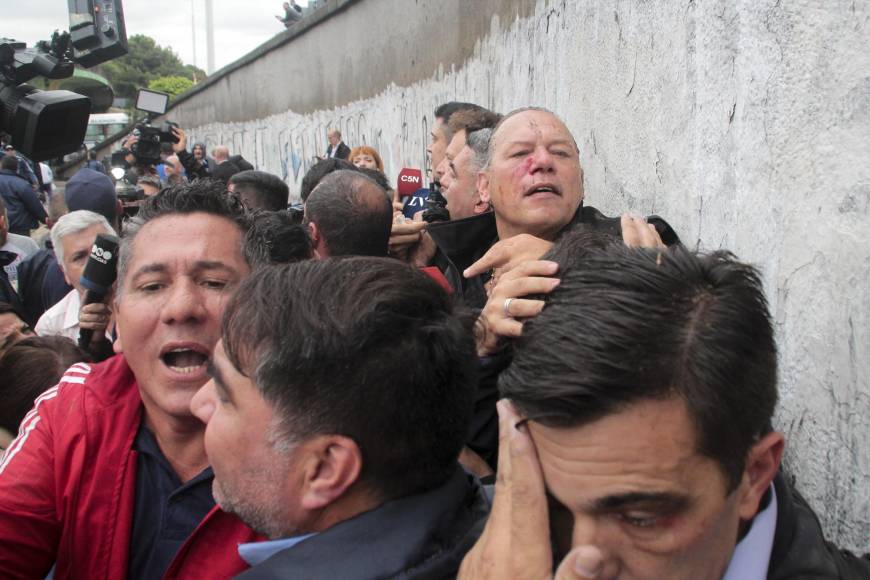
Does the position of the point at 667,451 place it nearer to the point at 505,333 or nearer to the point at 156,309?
the point at 505,333

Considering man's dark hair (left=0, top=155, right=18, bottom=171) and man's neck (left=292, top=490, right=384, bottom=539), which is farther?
man's dark hair (left=0, top=155, right=18, bottom=171)

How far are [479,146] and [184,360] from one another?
2.04m

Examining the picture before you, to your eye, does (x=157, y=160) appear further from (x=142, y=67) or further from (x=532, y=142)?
(x=142, y=67)

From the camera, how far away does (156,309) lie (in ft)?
6.84

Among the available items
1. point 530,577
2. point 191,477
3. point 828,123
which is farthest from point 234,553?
point 828,123

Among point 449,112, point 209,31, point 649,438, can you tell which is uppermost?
point 209,31

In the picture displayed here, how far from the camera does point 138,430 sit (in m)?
2.05

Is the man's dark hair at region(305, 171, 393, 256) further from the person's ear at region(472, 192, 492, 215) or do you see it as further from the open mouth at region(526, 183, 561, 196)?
the open mouth at region(526, 183, 561, 196)

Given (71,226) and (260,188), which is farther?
(260,188)

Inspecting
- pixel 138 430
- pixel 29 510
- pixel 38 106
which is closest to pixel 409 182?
pixel 38 106

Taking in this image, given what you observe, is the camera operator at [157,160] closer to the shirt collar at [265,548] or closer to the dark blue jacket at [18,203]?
the dark blue jacket at [18,203]

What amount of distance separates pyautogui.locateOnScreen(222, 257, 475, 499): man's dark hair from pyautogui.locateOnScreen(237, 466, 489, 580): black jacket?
7 centimetres

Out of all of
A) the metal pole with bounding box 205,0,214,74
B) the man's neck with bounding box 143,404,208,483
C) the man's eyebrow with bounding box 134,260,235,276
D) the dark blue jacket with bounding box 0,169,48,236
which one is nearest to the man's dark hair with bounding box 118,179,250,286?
the man's eyebrow with bounding box 134,260,235,276

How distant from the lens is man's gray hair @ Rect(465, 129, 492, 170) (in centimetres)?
370
